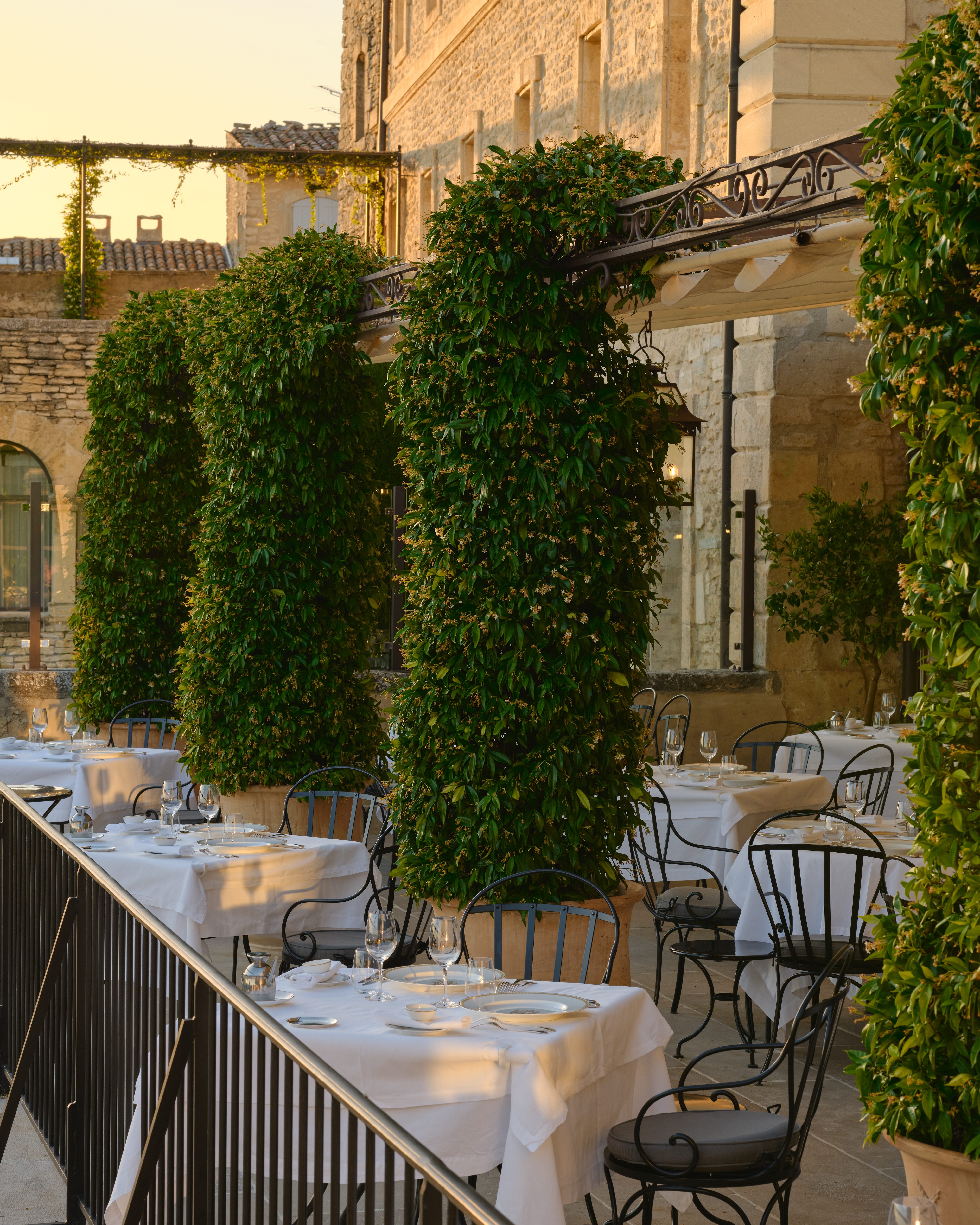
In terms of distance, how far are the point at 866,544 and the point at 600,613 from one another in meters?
5.68

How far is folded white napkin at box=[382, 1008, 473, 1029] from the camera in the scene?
315 centimetres

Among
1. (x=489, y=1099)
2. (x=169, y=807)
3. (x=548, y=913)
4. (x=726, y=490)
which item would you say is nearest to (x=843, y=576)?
(x=726, y=490)

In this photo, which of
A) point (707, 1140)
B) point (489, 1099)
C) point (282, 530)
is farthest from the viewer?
point (282, 530)

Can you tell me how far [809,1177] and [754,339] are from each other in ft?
25.1

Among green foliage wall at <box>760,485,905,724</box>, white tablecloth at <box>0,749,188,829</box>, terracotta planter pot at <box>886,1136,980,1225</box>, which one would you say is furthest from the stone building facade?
terracotta planter pot at <box>886,1136,980,1225</box>

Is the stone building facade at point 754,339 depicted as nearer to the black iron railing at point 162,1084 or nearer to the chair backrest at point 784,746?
the chair backrest at point 784,746

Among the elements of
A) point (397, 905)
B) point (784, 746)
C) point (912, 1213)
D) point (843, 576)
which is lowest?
Answer: point (397, 905)

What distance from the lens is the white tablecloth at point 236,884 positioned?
5.03m

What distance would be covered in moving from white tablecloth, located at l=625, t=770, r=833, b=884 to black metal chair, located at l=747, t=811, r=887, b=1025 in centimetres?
88

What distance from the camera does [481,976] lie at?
3516 mm

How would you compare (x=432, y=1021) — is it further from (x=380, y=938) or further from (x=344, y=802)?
(x=344, y=802)

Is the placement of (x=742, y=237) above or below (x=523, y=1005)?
above

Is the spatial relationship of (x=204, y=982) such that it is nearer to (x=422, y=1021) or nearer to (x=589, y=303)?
(x=422, y=1021)

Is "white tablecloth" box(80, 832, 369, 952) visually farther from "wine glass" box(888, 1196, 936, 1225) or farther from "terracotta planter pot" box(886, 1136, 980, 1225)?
"wine glass" box(888, 1196, 936, 1225)
